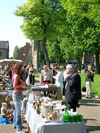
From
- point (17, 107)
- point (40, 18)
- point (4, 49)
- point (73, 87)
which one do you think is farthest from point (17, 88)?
point (4, 49)

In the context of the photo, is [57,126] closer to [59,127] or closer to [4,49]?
[59,127]

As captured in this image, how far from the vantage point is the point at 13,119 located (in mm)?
16188

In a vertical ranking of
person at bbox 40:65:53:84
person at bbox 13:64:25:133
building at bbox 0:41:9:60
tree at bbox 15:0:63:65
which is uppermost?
building at bbox 0:41:9:60

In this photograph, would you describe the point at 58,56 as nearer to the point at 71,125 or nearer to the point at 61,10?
the point at 61,10

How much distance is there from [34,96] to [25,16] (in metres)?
48.3

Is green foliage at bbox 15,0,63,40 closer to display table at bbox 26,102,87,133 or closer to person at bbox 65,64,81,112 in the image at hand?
person at bbox 65,64,81,112

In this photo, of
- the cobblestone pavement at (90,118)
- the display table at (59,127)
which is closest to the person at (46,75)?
the cobblestone pavement at (90,118)

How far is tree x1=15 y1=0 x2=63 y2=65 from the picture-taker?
204ft

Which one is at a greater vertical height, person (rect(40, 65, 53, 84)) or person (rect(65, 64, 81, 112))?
person (rect(40, 65, 53, 84))

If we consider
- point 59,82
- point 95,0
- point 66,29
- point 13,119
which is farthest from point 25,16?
point 13,119

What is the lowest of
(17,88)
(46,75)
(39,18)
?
(17,88)

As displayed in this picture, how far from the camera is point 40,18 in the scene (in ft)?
204

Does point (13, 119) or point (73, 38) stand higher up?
point (73, 38)

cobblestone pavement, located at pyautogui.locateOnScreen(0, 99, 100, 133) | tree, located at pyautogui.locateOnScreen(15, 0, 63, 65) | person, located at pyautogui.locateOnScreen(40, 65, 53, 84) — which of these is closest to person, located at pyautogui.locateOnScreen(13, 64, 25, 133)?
cobblestone pavement, located at pyautogui.locateOnScreen(0, 99, 100, 133)
